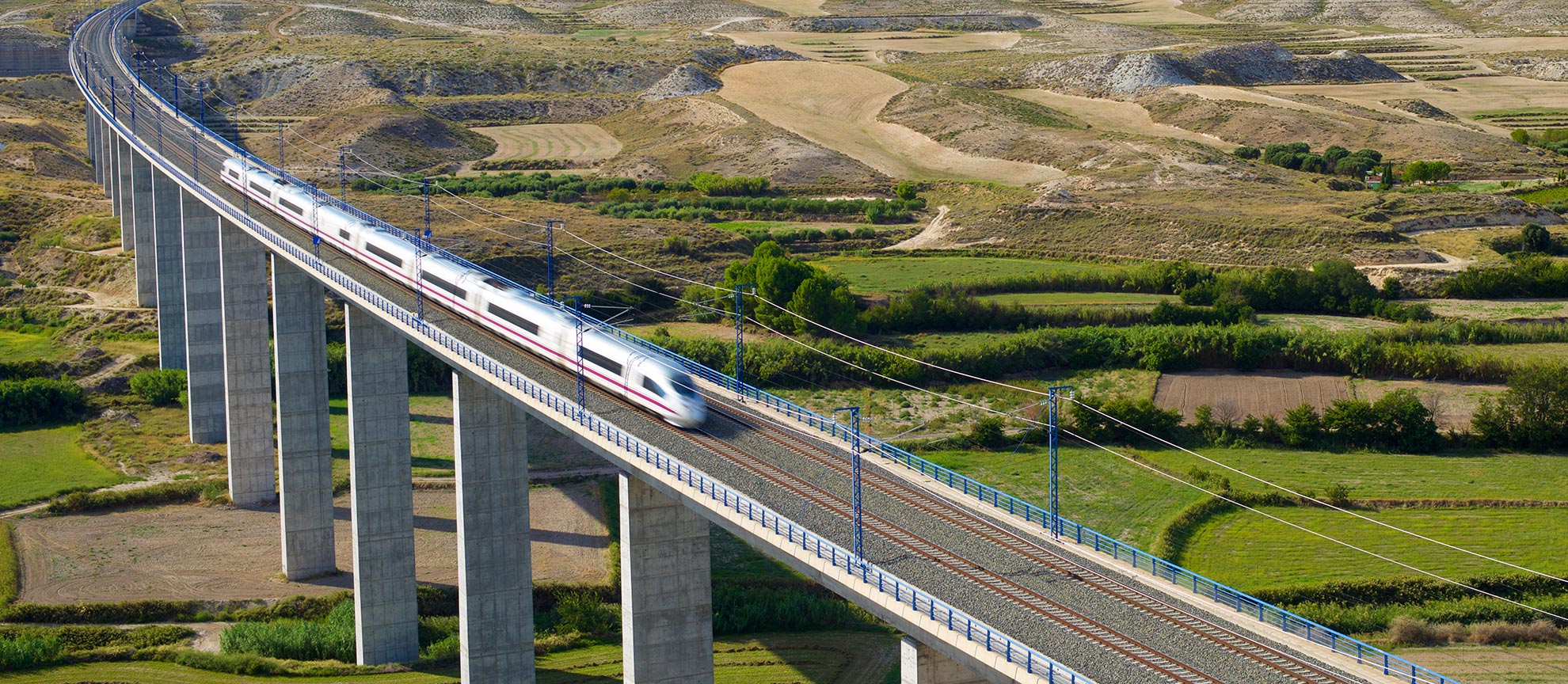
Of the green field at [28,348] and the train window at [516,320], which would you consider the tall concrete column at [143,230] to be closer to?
the green field at [28,348]

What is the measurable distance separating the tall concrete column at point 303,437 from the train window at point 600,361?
18.2m

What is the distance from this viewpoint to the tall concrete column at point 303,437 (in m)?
57.7

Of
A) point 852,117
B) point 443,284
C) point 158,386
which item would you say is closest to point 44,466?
point 158,386

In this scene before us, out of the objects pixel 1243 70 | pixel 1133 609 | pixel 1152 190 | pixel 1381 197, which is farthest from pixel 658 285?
pixel 1243 70

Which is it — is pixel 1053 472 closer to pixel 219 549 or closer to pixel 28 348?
pixel 219 549

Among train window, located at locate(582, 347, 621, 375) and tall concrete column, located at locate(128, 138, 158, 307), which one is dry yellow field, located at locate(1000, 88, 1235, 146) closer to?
tall concrete column, located at locate(128, 138, 158, 307)

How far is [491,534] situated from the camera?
→ 144 feet

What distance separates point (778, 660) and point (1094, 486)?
18348mm

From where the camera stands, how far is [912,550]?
103 feet

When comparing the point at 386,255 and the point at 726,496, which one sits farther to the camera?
the point at 386,255

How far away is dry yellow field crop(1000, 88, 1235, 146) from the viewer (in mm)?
148000

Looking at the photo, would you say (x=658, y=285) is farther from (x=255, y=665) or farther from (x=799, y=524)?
(x=799, y=524)

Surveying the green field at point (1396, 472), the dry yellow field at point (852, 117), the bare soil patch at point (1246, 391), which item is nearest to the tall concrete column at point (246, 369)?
the green field at point (1396, 472)

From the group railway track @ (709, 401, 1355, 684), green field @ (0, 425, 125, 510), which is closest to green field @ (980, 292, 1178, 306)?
green field @ (0, 425, 125, 510)
